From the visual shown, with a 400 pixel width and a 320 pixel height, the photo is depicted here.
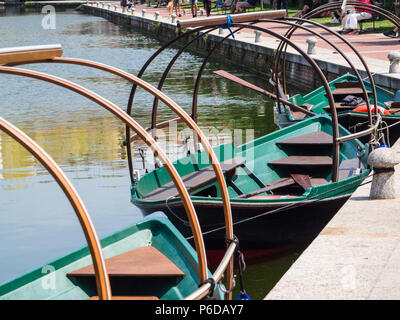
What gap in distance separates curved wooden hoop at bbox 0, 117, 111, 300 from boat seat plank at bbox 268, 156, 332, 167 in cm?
525

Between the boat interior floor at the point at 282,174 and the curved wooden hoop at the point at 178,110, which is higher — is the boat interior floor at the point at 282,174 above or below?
below

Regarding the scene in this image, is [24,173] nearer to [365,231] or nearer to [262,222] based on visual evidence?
[262,222]

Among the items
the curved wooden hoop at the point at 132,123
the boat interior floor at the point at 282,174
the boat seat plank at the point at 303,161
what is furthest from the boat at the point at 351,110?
the curved wooden hoop at the point at 132,123

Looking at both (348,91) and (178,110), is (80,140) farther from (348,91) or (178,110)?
(178,110)

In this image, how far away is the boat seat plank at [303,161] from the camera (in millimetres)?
8391

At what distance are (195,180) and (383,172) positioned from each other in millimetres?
2112

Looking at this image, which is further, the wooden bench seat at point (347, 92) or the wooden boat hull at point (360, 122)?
the wooden bench seat at point (347, 92)

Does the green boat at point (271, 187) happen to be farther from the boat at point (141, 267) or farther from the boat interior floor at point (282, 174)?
the boat at point (141, 267)

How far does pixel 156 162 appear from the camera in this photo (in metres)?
8.28

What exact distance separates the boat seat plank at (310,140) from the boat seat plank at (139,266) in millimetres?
3854

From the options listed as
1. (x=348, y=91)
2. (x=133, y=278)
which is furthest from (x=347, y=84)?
(x=133, y=278)

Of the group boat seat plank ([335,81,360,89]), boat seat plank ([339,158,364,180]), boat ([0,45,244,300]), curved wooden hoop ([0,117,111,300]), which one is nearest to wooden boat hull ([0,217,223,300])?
boat ([0,45,244,300])

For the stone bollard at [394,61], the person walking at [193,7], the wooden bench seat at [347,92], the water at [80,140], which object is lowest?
the water at [80,140]
